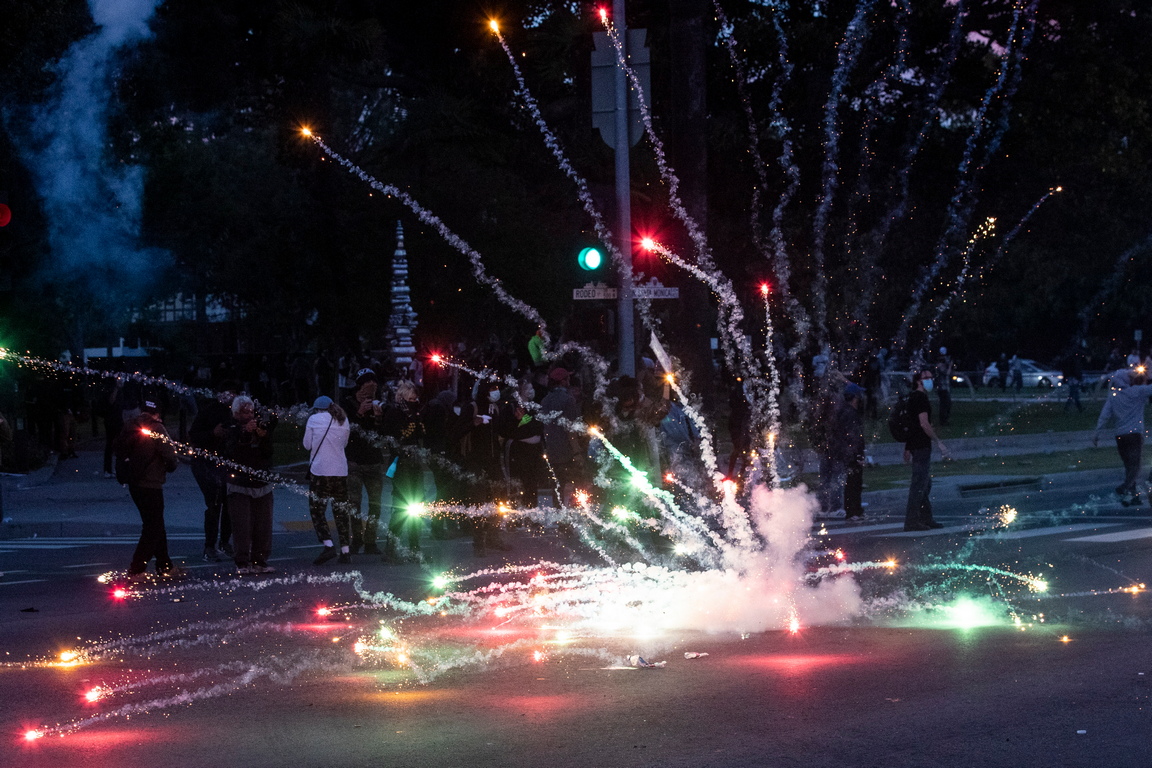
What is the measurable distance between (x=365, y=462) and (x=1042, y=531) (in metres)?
6.91

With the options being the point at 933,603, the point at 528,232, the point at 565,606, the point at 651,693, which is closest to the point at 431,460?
the point at 565,606

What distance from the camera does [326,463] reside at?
14125mm

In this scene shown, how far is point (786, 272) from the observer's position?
34719 millimetres

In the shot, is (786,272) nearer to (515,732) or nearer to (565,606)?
(565,606)

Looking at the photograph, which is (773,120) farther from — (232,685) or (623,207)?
(232,685)

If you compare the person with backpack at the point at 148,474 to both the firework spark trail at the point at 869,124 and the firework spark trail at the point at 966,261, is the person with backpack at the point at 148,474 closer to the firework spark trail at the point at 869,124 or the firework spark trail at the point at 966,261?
the firework spark trail at the point at 869,124

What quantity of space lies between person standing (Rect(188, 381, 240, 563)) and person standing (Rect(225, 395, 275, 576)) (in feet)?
0.81

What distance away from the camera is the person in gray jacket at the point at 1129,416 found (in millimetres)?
16766

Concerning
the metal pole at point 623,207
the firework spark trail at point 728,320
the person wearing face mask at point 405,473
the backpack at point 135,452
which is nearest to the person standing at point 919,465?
the firework spark trail at point 728,320

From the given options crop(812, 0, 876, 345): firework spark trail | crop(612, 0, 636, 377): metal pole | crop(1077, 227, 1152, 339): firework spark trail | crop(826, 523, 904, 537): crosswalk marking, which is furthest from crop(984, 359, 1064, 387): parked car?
crop(826, 523, 904, 537): crosswalk marking

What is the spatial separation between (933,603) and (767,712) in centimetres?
363

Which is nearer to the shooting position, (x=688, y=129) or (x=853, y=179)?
(x=688, y=129)

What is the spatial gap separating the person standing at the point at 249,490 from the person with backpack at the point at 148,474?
0.57 metres

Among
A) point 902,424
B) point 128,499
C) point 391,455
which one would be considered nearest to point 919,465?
point 902,424
